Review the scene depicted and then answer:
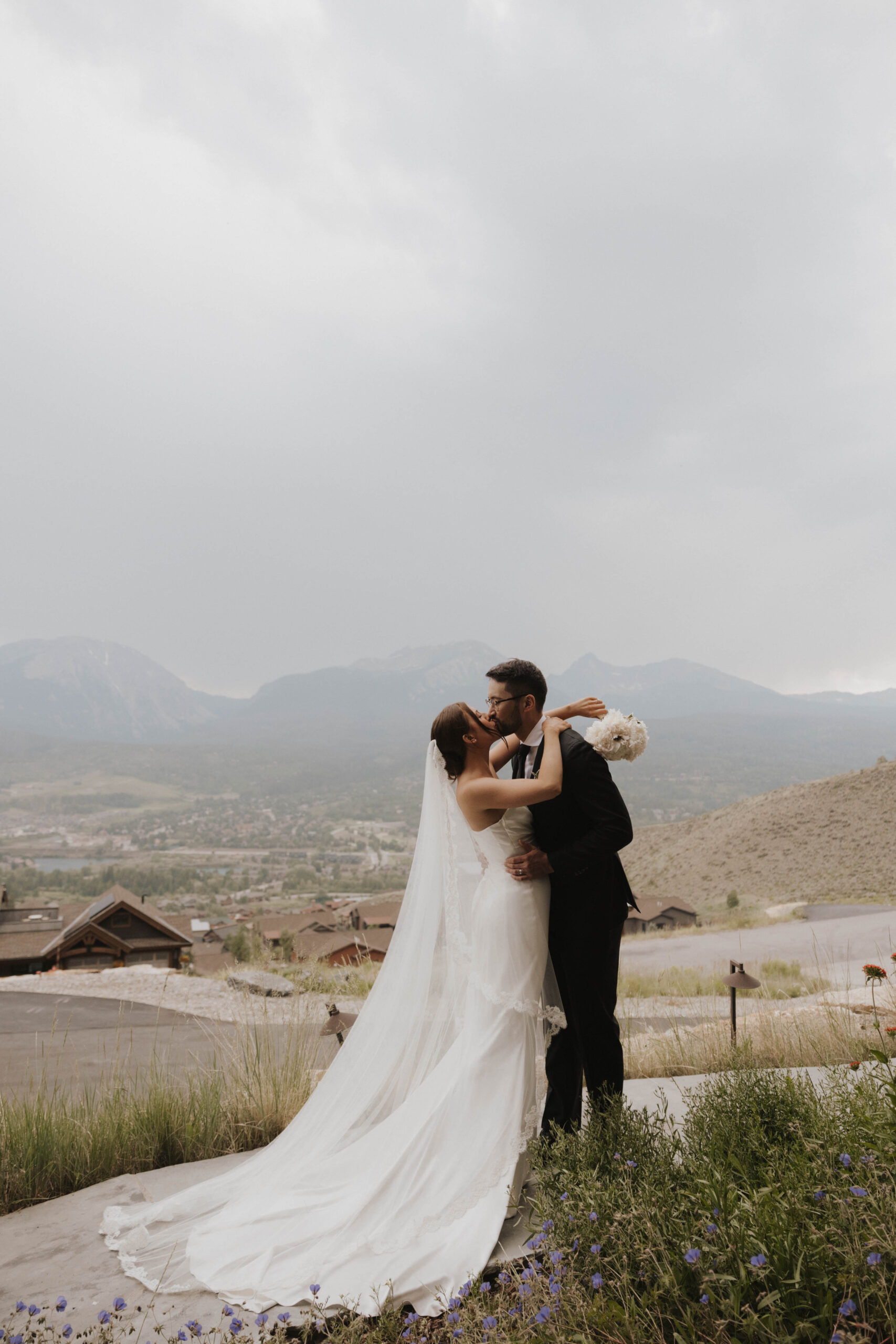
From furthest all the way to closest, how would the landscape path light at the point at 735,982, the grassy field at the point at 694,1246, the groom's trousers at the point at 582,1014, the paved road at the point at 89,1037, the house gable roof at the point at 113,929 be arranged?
the house gable roof at the point at 113,929, the paved road at the point at 89,1037, the landscape path light at the point at 735,982, the groom's trousers at the point at 582,1014, the grassy field at the point at 694,1246

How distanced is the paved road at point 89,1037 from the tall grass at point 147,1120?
0.29 metres

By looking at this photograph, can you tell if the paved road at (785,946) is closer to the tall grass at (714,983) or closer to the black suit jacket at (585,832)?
the tall grass at (714,983)

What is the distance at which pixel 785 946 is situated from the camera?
20.9 metres

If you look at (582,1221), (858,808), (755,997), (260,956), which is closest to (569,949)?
(582,1221)

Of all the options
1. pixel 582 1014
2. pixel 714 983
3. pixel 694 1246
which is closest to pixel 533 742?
pixel 582 1014

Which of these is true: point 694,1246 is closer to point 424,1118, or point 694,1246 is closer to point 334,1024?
point 424,1118

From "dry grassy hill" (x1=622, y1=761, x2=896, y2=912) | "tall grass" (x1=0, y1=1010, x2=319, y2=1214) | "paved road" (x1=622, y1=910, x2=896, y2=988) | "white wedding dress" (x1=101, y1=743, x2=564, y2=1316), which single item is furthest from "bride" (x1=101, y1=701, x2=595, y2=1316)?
"dry grassy hill" (x1=622, y1=761, x2=896, y2=912)

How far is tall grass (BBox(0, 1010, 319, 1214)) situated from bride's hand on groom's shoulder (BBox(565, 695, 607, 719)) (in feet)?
10.6

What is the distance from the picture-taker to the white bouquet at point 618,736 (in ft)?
11.0

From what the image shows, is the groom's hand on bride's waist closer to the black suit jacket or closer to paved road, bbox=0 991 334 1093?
the black suit jacket

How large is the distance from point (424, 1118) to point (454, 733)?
5.87 ft

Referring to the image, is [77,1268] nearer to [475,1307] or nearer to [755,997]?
[475,1307]

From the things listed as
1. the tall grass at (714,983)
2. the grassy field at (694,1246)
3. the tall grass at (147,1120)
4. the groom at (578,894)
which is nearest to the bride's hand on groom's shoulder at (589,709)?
the groom at (578,894)

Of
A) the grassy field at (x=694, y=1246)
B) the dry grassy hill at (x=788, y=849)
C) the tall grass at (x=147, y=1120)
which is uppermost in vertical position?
the grassy field at (x=694, y=1246)
